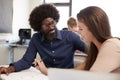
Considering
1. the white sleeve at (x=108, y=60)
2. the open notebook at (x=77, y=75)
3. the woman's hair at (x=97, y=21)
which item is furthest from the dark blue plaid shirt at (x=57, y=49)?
the open notebook at (x=77, y=75)

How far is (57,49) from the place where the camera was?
1959 mm

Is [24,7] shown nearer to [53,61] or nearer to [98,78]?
[53,61]

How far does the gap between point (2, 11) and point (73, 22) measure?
190 centimetres

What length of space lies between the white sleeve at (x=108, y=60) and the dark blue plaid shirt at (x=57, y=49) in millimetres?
811

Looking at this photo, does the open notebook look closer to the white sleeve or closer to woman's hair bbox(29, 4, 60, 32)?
the white sleeve

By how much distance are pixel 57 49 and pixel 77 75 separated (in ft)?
4.10

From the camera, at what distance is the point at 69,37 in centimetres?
198

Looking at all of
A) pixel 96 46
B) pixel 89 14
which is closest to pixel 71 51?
pixel 96 46

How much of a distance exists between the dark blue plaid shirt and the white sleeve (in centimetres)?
81

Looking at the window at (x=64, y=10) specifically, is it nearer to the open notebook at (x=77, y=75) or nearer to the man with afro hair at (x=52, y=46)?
the man with afro hair at (x=52, y=46)

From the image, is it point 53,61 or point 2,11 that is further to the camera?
point 2,11

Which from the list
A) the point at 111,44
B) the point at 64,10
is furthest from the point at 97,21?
the point at 64,10

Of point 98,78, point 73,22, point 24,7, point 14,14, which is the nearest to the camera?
point 98,78

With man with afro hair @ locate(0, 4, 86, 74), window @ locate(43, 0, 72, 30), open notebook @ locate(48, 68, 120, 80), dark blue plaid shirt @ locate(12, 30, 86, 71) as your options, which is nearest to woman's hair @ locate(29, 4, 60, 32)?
man with afro hair @ locate(0, 4, 86, 74)
